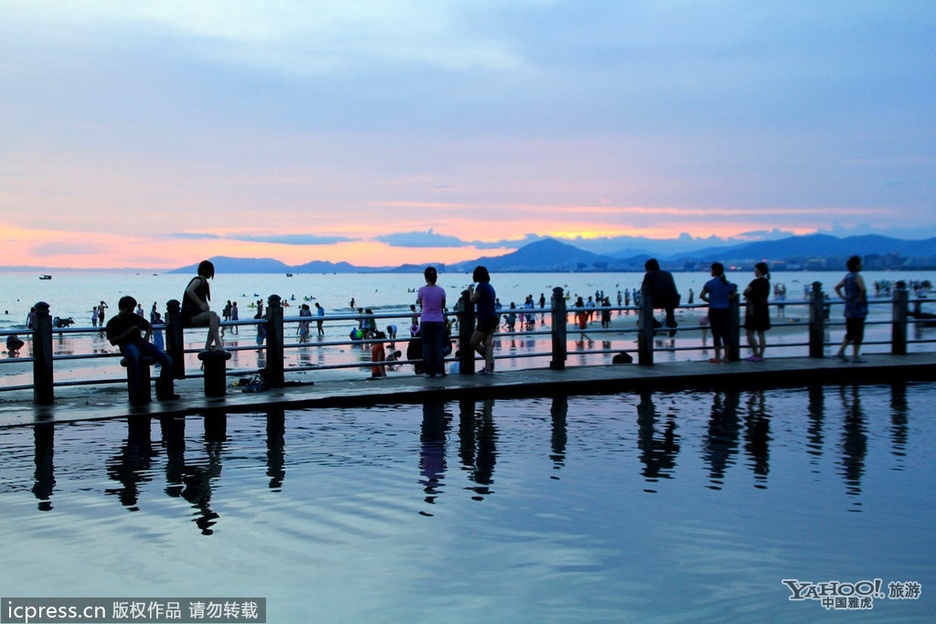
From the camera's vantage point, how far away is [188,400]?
13336mm

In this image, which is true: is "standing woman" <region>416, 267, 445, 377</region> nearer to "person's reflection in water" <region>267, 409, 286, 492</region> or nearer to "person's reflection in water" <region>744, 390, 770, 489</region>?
Result: "person's reflection in water" <region>267, 409, 286, 492</region>

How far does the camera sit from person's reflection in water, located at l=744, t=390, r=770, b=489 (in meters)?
8.70

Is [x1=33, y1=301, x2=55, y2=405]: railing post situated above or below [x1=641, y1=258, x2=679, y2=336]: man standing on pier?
below

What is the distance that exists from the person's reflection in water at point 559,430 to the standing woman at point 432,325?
8.49 feet

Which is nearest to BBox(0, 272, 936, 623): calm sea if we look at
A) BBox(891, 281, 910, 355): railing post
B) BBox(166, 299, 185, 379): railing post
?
BBox(166, 299, 185, 379): railing post

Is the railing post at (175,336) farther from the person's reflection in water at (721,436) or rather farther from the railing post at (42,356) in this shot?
the person's reflection in water at (721,436)

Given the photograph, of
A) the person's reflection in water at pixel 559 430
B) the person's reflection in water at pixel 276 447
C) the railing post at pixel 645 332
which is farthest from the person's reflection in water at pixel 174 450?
the railing post at pixel 645 332

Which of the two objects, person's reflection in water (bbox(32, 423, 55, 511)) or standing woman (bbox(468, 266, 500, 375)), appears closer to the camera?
person's reflection in water (bbox(32, 423, 55, 511))

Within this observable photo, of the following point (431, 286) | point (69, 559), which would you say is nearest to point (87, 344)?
point (431, 286)

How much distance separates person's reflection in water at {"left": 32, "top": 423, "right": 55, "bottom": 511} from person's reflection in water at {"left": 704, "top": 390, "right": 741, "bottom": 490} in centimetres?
571

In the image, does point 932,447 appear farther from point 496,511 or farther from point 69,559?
point 69,559

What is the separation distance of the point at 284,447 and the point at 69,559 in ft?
13.5

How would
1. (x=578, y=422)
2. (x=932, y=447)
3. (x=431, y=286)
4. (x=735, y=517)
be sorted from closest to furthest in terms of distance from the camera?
(x=735, y=517)
(x=932, y=447)
(x=578, y=422)
(x=431, y=286)

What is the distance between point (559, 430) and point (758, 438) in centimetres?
232
